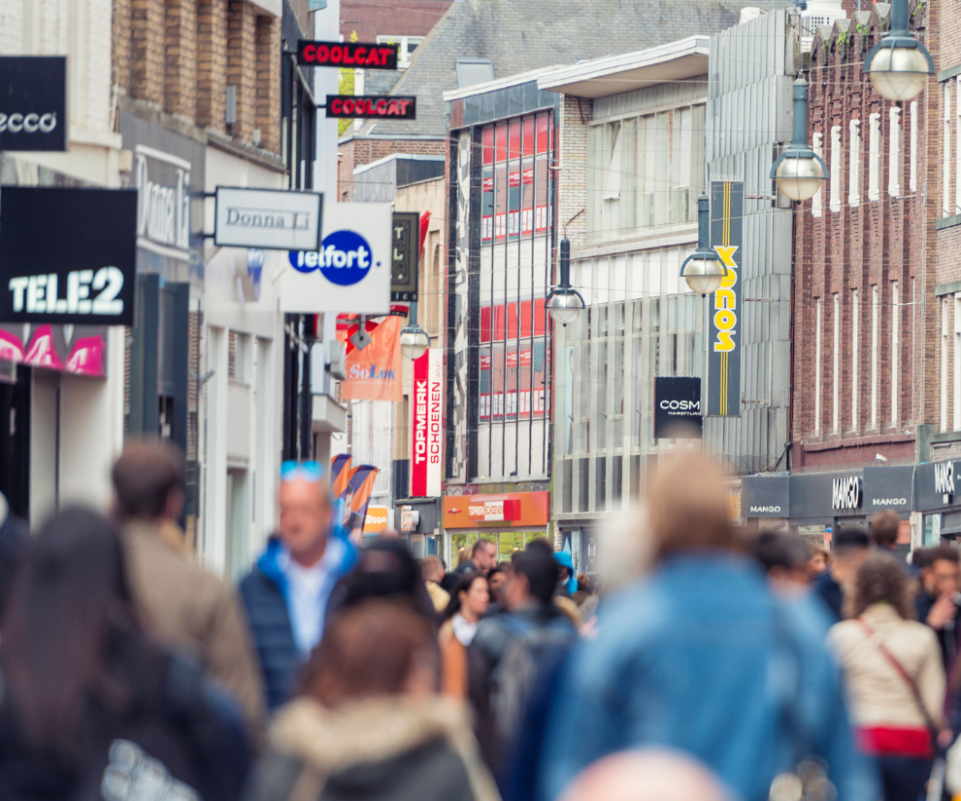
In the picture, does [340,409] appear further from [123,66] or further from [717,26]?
[717,26]

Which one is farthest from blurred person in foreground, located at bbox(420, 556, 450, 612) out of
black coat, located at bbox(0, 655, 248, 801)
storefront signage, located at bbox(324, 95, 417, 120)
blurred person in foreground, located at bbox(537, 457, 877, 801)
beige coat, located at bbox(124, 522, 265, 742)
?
black coat, located at bbox(0, 655, 248, 801)

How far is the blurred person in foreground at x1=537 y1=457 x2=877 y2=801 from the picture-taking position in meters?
4.58

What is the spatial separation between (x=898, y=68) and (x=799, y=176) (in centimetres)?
594

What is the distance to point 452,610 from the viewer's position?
11.2 meters

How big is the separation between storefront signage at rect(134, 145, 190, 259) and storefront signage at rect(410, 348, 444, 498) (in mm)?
52940

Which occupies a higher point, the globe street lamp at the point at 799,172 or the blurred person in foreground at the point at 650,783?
the globe street lamp at the point at 799,172

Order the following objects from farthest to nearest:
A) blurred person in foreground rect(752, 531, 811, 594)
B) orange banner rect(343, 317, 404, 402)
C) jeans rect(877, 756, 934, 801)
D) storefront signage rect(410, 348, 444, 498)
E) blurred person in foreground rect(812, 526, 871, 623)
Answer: storefront signage rect(410, 348, 444, 498), orange banner rect(343, 317, 404, 402), blurred person in foreground rect(812, 526, 871, 623), jeans rect(877, 756, 934, 801), blurred person in foreground rect(752, 531, 811, 594)

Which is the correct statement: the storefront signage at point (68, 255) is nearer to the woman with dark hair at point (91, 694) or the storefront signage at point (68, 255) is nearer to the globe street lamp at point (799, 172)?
the globe street lamp at point (799, 172)

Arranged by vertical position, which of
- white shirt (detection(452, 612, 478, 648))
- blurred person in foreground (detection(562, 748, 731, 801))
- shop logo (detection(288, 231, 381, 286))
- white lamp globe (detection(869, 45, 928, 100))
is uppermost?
white lamp globe (detection(869, 45, 928, 100))

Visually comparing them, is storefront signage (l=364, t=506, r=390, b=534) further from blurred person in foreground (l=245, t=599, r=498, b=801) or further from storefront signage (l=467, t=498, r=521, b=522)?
blurred person in foreground (l=245, t=599, r=498, b=801)

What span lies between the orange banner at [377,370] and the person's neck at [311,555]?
2955cm

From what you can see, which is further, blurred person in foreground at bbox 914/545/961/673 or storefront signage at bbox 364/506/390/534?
storefront signage at bbox 364/506/390/534

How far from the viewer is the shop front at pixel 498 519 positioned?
227 feet

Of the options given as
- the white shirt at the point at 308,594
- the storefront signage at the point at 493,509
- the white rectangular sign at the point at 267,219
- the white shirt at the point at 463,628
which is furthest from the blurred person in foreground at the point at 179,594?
the storefront signage at the point at 493,509
